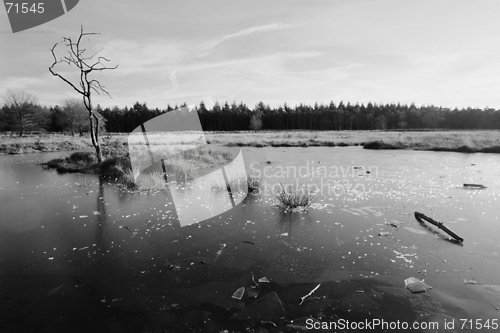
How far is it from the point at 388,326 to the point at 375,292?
2.48 ft

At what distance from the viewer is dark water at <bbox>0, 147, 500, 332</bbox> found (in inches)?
154

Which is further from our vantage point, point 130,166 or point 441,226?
point 130,166

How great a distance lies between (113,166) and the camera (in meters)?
16.5

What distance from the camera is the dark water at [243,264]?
12.8 feet

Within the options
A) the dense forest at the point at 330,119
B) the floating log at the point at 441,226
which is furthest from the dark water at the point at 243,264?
the dense forest at the point at 330,119

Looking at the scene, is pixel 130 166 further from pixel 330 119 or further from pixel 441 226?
pixel 330 119

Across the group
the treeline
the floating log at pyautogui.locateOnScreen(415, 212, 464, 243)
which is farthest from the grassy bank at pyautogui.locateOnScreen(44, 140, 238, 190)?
the treeline

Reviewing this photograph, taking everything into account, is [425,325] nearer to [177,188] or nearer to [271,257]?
[271,257]

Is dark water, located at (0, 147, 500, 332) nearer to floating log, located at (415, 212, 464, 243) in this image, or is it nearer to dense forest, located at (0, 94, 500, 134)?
floating log, located at (415, 212, 464, 243)

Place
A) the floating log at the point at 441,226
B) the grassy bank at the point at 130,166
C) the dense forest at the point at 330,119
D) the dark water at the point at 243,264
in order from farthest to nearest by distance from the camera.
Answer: the dense forest at the point at 330,119 → the grassy bank at the point at 130,166 → the floating log at the point at 441,226 → the dark water at the point at 243,264

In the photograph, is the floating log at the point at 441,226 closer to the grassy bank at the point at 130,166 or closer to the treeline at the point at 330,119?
the grassy bank at the point at 130,166

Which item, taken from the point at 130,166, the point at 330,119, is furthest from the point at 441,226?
the point at 330,119

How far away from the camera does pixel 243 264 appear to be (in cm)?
543

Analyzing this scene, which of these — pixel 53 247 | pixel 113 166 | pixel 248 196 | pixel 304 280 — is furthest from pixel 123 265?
pixel 113 166
